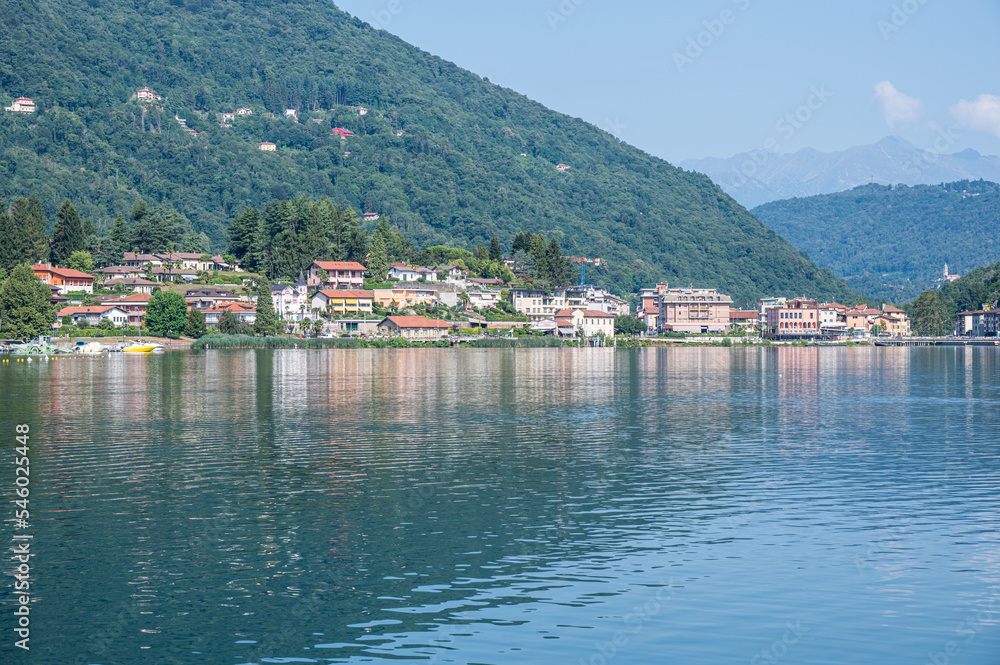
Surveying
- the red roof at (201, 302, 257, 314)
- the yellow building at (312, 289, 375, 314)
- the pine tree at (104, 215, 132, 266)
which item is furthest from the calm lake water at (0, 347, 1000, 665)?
the pine tree at (104, 215, 132, 266)

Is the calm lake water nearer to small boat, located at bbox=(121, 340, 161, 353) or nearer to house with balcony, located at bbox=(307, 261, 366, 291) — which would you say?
small boat, located at bbox=(121, 340, 161, 353)

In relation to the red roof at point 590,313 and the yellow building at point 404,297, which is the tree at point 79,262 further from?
the red roof at point 590,313

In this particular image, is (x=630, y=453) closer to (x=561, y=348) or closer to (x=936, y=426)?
(x=936, y=426)

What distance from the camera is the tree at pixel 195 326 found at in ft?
452

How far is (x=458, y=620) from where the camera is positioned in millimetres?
16906

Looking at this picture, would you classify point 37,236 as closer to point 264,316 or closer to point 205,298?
point 205,298

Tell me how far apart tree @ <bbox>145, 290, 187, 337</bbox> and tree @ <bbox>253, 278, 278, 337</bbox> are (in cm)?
1049

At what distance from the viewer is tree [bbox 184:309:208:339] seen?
5423 inches

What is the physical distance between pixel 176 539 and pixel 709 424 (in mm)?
29343

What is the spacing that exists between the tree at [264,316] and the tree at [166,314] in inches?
413

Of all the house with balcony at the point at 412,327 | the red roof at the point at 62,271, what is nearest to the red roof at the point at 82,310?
the red roof at the point at 62,271

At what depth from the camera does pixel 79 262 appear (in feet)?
523

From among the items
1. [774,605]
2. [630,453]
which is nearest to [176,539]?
[774,605]

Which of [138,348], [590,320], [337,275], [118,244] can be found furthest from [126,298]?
[590,320]
